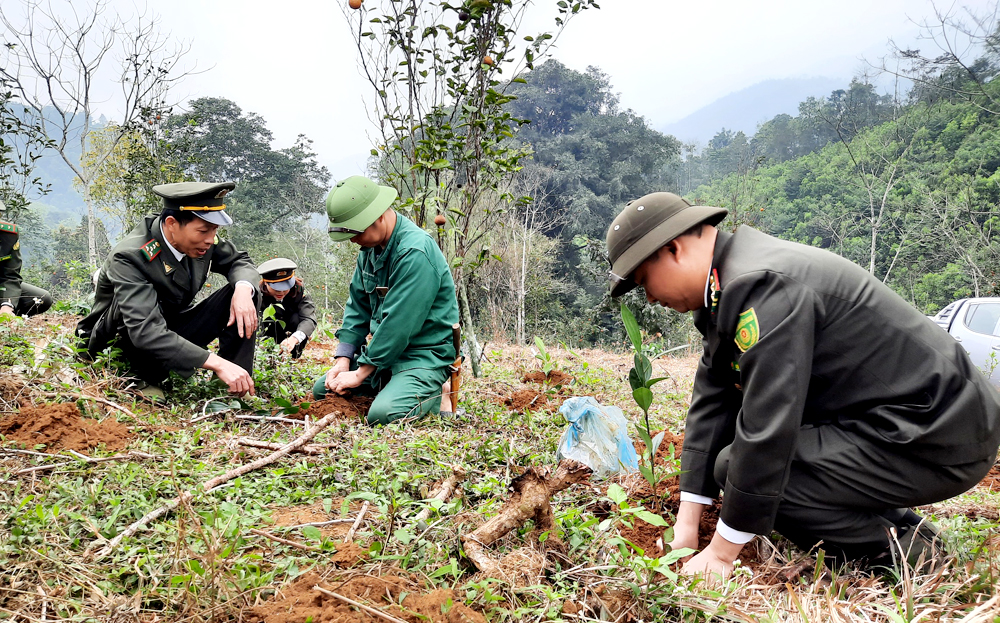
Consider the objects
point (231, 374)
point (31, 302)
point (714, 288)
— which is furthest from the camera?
point (31, 302)

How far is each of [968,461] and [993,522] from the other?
1004 mm

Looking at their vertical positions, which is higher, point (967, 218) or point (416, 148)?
point (416, 148)

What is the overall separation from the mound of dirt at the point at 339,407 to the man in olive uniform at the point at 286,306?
67.6 inches

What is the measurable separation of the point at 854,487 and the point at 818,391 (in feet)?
1.00

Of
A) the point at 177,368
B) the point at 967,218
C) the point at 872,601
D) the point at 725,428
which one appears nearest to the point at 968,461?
the point at 872,601

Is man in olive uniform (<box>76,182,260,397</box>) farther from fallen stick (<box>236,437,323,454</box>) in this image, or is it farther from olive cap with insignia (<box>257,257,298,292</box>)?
olive cap with insignia (<box>257,257,298,292</box>)

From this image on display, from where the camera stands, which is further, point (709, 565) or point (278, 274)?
point (278, 274)

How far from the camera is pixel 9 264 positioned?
17.7 feet

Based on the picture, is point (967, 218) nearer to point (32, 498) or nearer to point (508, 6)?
point (508, 6)

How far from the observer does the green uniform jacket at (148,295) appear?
3.21 metres

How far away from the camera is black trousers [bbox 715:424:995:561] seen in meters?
1.79

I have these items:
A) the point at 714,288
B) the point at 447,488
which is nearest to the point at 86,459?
the point at 447,488

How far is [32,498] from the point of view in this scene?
1882 millimetres

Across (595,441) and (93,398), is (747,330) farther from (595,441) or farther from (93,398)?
(93,398)
